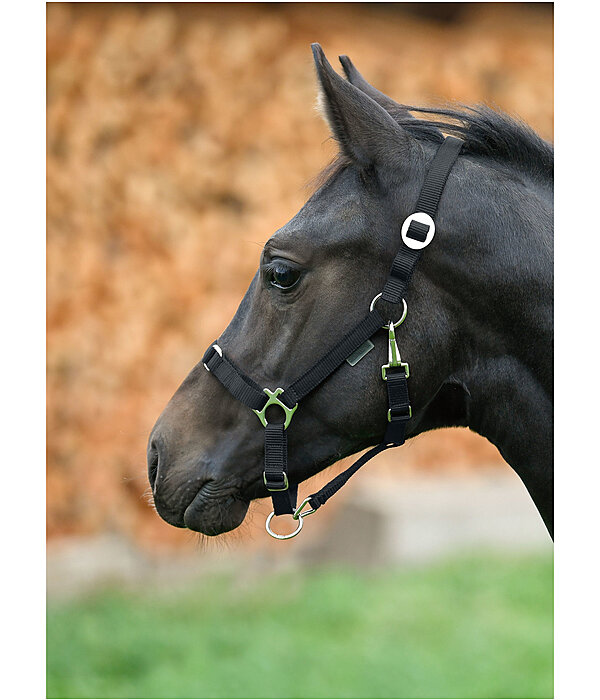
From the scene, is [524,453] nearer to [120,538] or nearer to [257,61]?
[120,538]

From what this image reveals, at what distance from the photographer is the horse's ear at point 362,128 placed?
76.9 inches

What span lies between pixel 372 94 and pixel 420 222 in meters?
0.59

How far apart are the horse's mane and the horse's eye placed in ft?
0.98

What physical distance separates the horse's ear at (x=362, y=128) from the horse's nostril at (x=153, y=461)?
991mm

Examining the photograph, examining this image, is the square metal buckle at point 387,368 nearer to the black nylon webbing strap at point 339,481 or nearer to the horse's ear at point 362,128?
the black nylon webbing strap at point 339,481

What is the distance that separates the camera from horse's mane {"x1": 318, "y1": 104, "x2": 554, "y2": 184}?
2.08 metres

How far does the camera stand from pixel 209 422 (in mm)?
2137

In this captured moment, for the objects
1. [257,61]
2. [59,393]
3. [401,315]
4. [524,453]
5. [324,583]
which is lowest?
[324,583]

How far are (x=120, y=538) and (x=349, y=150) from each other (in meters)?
4.18

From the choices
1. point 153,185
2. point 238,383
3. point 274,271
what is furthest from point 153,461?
point 153,185

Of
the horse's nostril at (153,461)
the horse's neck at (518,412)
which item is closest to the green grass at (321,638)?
the horse's nostril at (153,461)

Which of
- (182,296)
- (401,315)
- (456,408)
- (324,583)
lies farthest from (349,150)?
(324,583)

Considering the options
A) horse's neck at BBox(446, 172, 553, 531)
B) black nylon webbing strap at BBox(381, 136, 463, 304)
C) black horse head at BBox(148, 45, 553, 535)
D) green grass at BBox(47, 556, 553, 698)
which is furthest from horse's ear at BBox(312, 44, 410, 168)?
green grass at BBox(47, 556, 553, 698)

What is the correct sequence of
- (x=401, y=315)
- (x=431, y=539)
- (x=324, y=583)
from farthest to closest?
(x=431, y=539) < (x=324, y=583) < (x=401, y=315)
